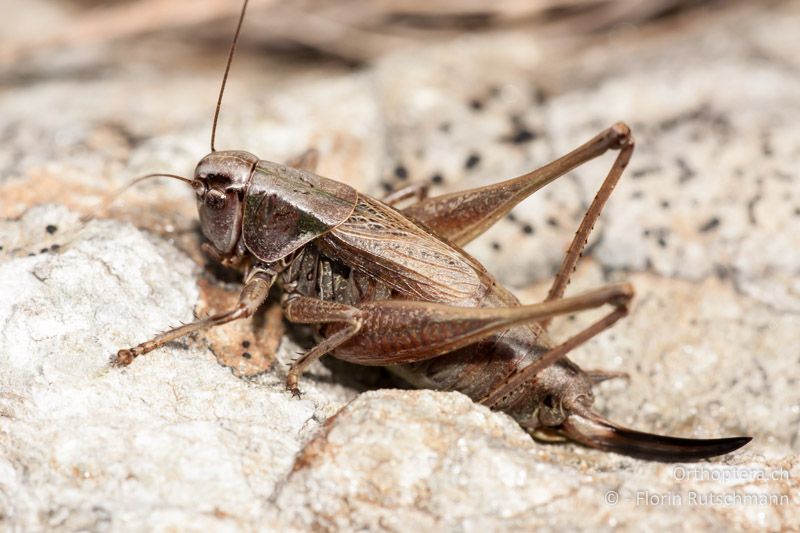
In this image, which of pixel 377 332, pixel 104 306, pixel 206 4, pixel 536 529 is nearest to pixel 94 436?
pixel 104 306

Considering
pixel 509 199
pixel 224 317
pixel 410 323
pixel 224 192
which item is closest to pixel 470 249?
pixel 509 199

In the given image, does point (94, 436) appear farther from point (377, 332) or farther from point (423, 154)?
point (423, 154)

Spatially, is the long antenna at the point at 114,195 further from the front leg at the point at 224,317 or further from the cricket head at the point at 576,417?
the cricket head at the point at 576,417

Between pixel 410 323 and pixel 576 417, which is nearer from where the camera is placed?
pixel 410 323

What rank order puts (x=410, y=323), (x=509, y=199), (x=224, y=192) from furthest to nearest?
(x=509, y=199) → (x=224, y=192) → (x=410, y=323)

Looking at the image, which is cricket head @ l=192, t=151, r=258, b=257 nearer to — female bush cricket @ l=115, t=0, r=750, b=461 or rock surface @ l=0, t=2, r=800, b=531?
female bush cricket @ l=115, t=0, r=750, b=461

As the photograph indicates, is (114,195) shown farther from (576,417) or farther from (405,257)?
(576,417)

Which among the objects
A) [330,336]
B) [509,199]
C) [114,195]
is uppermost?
[509,199]
